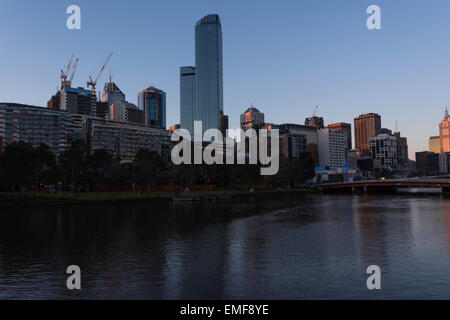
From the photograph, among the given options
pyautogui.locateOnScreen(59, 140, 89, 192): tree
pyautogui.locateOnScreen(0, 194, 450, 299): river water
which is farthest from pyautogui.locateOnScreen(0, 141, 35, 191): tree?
pyautogui.locateOnScreen(0, 194, 450, 299): river water

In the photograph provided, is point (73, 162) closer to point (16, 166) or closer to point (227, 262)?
point (16, 166)

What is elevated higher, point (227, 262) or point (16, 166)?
point (16, 166)

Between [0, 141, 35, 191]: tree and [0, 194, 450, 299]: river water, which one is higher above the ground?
[0, 141, 35, 191]: tree

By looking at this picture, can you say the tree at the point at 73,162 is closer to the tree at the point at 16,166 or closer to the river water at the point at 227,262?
the tree at the point at 16,166

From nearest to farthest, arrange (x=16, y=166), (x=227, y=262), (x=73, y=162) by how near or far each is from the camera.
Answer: (x=227, y=262), (x=16, y=166), (x=73, y=162)

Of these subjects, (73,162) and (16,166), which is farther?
(73,162)

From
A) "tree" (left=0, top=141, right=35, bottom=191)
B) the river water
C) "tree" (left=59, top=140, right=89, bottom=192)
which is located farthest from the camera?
"tree" (left=59, top=140, right=89, bottom=192)

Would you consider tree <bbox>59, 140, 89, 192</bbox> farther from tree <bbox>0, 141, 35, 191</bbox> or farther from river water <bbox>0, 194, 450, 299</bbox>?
river water <bbox>0, 194, 450, 299</bbox>

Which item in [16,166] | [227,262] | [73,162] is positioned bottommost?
[227,262]

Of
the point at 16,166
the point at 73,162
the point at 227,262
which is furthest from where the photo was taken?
the point at 73,162

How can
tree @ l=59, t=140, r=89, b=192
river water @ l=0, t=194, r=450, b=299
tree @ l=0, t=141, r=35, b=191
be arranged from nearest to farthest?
river water @ l=0, t=194, r=450, b=299 < tree @ l=0, t=141, r=35, b=191 < tree @ l=59, t=140, r=89, b=192

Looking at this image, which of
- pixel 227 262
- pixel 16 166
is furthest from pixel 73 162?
pixel 227 262
